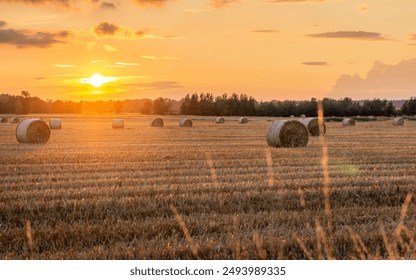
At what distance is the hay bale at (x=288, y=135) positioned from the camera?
2111cm

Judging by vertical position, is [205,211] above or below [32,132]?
below

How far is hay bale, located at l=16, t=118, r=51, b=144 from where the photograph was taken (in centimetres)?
2359

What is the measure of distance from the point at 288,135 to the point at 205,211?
41.7 feet

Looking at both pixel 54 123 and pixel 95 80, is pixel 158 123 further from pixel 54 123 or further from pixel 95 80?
pixel 95 80

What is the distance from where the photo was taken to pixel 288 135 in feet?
69.5

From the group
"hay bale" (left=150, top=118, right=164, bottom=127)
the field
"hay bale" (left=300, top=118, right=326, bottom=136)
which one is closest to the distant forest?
"hay bale" (left=150, top=118, right=164, bottom=127)

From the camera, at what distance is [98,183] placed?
36.4ft

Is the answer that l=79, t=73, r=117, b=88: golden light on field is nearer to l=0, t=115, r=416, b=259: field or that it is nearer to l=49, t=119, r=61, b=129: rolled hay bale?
l=0, t=115, r=416, b=259: field

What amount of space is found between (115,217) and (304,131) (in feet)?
46.4

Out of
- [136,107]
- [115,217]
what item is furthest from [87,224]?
[136,107]

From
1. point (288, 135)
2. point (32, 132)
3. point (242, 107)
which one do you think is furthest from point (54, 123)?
point (242, 107)

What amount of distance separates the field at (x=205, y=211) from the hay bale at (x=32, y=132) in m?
8.94

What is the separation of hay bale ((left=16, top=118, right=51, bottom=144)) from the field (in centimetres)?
894
